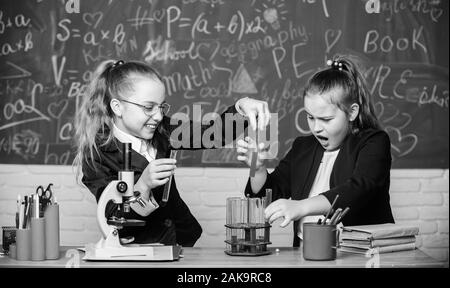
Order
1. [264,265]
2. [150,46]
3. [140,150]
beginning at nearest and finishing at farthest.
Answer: [264,265], [140,150], [150,46]

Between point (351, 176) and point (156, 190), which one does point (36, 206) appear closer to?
point (156, 190)

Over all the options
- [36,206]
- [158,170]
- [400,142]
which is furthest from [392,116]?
[36,206]

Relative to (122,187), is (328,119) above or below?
above

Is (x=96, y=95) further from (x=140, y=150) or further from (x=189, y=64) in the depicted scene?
(x=189, y=64)

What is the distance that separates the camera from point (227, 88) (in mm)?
3781

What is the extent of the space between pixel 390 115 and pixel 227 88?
909 mm

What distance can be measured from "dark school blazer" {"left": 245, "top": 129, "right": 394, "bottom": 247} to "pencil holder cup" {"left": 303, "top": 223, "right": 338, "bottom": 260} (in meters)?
0.25

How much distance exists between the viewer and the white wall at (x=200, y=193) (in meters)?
3.78

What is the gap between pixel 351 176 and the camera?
105 inches

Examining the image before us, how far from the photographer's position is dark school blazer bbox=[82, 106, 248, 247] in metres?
2.67

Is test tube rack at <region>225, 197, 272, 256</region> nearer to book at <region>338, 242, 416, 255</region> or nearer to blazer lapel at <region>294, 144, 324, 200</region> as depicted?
book at <region>338, 242, 416, 255</region>

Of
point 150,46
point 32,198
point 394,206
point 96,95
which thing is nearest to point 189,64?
point 150,46

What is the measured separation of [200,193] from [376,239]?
158cm

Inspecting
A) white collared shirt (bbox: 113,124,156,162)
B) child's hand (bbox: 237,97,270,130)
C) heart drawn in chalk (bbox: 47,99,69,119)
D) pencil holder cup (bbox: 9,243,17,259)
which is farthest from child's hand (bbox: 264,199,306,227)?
heart drawn in chalk (bbox: 47,99,69,119)
